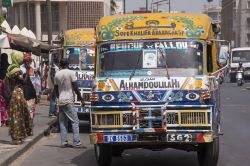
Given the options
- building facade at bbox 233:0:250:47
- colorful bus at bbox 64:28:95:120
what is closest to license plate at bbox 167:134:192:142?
colorful bus at bbox 64:28:95:120

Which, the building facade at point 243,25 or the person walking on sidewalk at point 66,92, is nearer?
the person walking on sidewalk at point 66,92

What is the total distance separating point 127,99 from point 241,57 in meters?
40.2

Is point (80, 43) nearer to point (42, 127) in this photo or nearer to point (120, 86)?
point (42, 127)

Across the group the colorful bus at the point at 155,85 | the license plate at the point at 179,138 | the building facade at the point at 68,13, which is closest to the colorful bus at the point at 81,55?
the colorful bus at the point at 155,85

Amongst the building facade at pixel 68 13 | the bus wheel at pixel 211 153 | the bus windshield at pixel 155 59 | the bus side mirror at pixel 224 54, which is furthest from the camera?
the building facade at pixel 68 13

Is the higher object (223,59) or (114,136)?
(223,59)

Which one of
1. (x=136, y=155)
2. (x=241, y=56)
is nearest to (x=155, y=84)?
(x=136, y=155)

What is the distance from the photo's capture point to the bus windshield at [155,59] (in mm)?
9977

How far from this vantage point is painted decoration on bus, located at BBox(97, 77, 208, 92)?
9516 mm

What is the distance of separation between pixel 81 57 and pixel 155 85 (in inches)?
293

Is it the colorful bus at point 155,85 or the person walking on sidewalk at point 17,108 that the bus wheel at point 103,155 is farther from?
the person walking on sidewalk at point 17,108

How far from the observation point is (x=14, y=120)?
12867 mm

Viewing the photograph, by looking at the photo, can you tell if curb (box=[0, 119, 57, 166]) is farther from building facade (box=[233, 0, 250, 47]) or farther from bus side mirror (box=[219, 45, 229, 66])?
building facade (box=[233, 0, 250, 47])

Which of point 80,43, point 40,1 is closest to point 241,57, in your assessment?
point 40,1
